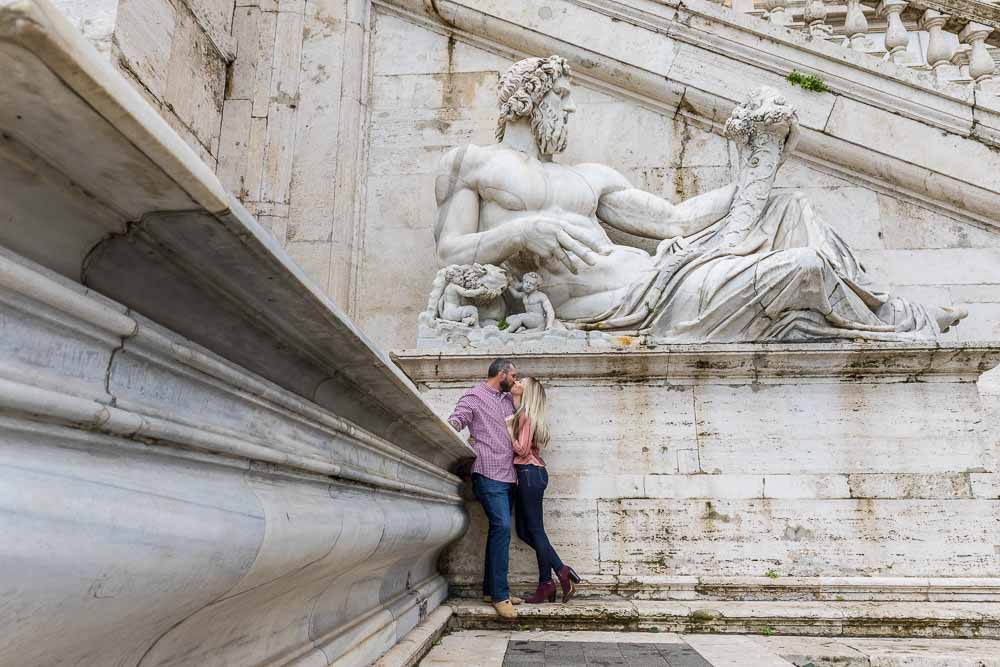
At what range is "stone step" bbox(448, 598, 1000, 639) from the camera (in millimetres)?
3350

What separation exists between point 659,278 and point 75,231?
389cm

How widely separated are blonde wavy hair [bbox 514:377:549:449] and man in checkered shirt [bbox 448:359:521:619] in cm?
9

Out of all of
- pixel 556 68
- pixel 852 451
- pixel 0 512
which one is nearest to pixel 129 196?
pixel 0 512

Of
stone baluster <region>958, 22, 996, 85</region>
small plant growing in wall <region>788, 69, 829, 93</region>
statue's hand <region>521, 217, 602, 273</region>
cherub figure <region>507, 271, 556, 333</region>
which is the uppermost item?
stone baluster <region>958, 22, 996, 85</region>

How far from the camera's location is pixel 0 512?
737 mm

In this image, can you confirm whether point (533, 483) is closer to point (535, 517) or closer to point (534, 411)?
point (535, 517)

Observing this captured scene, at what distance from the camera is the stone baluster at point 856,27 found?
6.38 metres

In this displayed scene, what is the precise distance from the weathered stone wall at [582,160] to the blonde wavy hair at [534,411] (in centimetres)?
206

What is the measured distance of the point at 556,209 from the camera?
16.4 feet

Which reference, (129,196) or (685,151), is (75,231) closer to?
(129,196)

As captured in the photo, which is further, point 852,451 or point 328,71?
point 328,71

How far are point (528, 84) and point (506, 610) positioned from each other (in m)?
3.53

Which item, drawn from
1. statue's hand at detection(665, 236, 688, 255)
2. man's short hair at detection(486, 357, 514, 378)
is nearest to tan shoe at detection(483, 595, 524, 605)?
man's short hair at detection(486, 357, 514, 378)

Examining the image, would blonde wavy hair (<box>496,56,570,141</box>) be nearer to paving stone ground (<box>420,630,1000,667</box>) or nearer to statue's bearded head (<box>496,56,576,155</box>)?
statue's bearded head (<box>496,56,576,155</box>)
